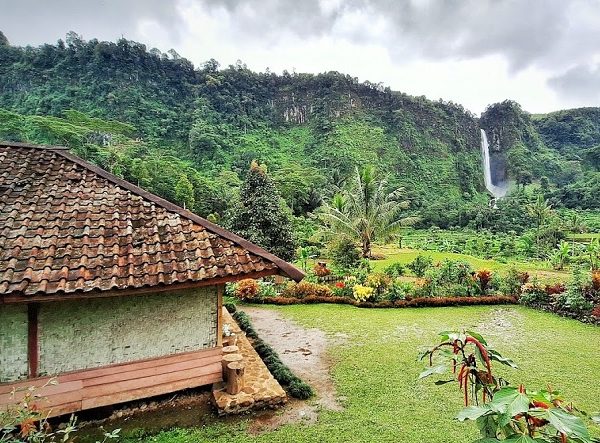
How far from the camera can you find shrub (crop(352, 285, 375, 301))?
1216 centimetres

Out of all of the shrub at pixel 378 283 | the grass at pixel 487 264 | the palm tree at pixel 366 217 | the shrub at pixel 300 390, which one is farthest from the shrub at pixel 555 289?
the shrub at pixel 300 390

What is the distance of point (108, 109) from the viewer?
46.8 metres

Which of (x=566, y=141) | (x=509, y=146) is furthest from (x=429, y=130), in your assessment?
(x=566, y=141)

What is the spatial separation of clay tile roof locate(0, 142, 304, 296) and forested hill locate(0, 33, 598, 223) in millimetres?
25048

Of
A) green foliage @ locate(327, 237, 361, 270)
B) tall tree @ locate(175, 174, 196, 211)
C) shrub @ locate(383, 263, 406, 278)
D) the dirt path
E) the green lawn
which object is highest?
tall tree @ locate(175, 174, 196, 211)

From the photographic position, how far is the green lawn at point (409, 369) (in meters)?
4.71

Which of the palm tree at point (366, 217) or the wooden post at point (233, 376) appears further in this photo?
the palm tree at point (366, 217)

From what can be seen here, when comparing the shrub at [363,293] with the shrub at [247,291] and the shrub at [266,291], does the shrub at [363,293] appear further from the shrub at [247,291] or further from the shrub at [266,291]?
the shrub at [247,291]

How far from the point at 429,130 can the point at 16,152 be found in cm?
6238

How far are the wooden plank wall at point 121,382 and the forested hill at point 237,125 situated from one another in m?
25.8

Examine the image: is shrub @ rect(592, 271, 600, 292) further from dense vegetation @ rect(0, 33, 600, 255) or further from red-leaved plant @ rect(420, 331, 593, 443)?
dense vegetation @ rect(0, 33, 600, 255)

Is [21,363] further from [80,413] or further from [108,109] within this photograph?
[108,109]

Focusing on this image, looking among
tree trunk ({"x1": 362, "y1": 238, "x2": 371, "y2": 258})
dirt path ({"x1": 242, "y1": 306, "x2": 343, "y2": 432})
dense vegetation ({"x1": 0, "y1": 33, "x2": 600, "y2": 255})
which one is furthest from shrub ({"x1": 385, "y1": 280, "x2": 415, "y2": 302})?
dense vegetation ({"x1": 0, "y1": 33, "x2": 600, "y2": 255})

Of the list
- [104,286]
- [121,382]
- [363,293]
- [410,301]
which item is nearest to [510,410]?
[104,286]
